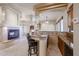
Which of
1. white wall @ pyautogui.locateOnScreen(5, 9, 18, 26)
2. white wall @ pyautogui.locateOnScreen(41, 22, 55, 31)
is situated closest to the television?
white wall @ pyautogui.locateOnScreen(5, 9, 18, 26)

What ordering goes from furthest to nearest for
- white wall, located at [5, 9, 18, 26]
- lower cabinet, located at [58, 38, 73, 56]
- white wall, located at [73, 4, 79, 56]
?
white wall, located at [5, 9, 18, 26], lower cabinet, located at [58, 38, 73, 56], white wall, located at [73, 4, 79, 56]

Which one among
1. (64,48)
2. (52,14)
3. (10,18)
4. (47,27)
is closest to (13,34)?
(10,18)

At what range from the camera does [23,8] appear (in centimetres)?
259

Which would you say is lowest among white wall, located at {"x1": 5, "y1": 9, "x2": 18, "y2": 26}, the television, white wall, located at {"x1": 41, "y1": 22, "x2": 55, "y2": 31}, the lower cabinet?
the lower cabinet

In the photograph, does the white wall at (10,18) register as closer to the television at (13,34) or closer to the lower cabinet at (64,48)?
the television at (13,34)

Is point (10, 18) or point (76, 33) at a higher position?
point (10, 18)

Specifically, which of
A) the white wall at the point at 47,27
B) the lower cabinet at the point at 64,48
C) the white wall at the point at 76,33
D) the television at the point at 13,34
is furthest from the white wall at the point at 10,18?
the white wall at the point at 76,33

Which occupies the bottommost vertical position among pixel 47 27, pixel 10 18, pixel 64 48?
pixel 64 48

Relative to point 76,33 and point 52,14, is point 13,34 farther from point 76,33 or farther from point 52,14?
point 76,33

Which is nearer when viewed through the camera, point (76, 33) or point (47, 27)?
point (76, 33)

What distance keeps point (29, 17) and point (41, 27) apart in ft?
1.17

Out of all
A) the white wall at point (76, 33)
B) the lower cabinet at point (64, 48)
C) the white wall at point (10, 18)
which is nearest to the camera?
Answer: the white wall at point (76, 33)

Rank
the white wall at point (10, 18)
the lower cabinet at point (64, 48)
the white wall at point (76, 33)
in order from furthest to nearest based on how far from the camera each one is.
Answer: the white wall at point (10, 18) → the lower cabinet at point (64, 48) → the white wall at point (76, 33)

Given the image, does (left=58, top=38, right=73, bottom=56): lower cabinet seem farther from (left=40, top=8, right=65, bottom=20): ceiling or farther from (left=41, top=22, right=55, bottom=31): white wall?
(left=40, top=8, right=65, bottom=20): ceiling
